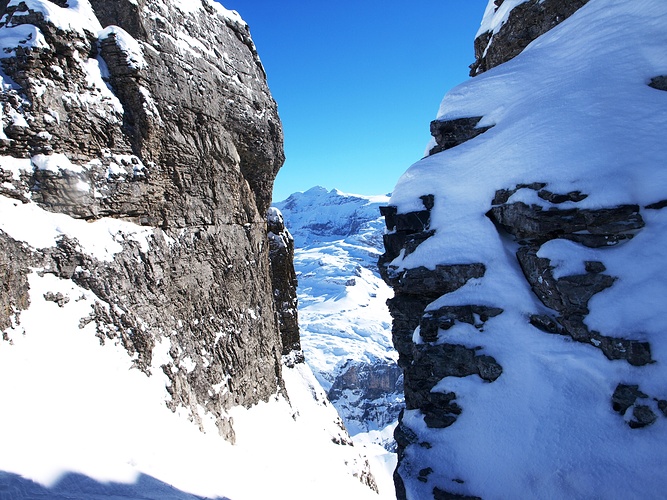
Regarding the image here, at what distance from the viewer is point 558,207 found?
28.6 ft

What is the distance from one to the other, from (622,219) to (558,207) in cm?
119

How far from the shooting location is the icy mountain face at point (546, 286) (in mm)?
7246

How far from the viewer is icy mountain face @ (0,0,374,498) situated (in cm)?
1070

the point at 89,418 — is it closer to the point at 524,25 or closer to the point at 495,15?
the point at 524,25

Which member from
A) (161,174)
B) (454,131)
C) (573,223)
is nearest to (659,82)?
(573,223)

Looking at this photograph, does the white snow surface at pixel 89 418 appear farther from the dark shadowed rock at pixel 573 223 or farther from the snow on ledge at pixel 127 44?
the dark shadowed rock at pixel 573 223

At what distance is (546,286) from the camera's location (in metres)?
8.62

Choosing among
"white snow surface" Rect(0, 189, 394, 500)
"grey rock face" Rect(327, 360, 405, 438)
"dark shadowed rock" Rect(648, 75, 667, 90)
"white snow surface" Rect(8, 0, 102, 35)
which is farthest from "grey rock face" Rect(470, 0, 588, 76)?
"grey rock face" Rect(327, 360, 405, 438)

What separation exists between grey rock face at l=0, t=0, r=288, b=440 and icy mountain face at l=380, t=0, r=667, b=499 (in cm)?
949

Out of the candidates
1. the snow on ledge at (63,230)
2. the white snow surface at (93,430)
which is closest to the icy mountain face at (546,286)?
the white snow surface at (93,430)

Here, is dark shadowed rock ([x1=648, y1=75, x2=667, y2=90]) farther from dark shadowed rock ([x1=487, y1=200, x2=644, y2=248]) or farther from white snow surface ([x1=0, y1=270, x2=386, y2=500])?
white snow surface ([x1=0, y1=270, x2=386, y2=500])

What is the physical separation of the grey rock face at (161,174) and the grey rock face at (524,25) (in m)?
12.7

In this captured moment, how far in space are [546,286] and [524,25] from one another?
13520 mm

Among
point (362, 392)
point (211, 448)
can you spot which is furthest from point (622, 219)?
point (362, 392)
